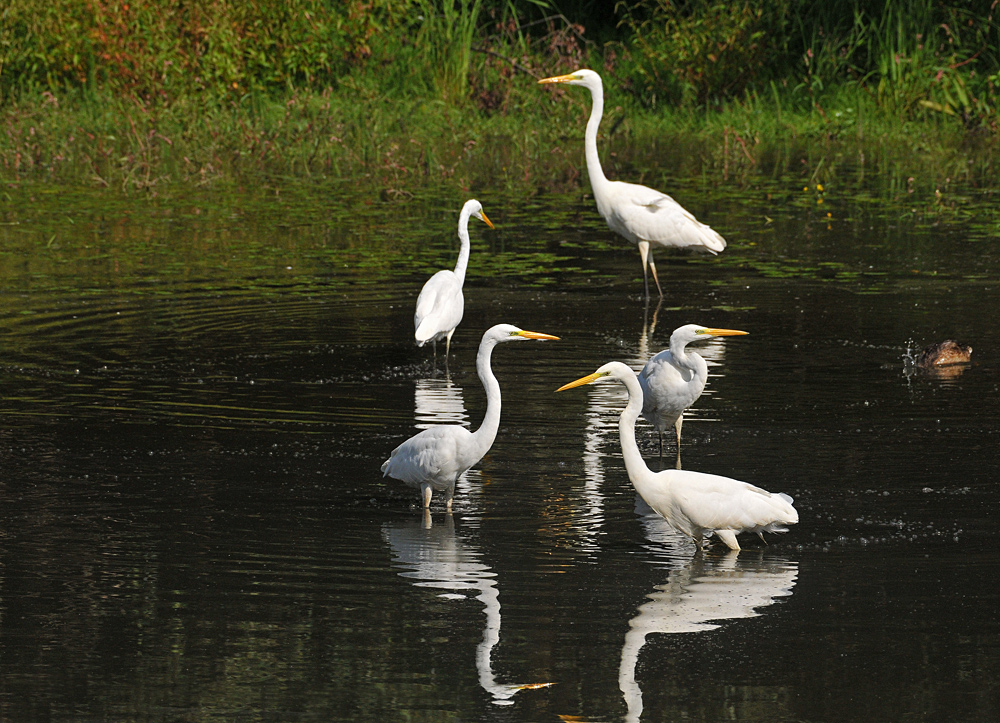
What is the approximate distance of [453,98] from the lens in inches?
931

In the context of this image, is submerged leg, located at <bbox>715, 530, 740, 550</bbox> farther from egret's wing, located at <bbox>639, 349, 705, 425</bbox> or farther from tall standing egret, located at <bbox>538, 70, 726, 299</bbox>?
tall standing egret, located at <bbox>538, 70, 726, 299</bbox>

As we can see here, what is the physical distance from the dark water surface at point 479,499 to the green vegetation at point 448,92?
5635 millimetres

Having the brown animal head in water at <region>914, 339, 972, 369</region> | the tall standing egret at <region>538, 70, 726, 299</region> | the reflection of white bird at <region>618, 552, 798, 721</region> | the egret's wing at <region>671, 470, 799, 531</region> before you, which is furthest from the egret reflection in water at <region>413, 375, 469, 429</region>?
the tall standing egret at <region>538, 70, 726, 299</region>

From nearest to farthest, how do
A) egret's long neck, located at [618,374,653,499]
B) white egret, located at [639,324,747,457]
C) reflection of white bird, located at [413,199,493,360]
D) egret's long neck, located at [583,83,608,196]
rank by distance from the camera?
1. egret's long neck, located at [618,374,653,499]
2. white egret, located at [639,324,747,457]
3. reflection of white bird, located at [413,199,493,360]
4. egret's long neck, located at [583,83,608,196]

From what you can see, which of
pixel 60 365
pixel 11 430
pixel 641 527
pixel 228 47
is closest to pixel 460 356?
pixel 60 365

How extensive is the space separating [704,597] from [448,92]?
1835cm

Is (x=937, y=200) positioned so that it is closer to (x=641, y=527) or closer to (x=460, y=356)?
(x=460, y=356)

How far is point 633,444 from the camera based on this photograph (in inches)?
265

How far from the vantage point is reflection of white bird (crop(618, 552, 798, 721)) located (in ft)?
18.6

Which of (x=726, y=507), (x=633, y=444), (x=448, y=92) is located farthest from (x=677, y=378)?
(x=448, y=92)

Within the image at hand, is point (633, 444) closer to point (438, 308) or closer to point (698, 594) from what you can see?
point (698, 594)

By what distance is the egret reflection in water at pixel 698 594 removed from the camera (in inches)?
221

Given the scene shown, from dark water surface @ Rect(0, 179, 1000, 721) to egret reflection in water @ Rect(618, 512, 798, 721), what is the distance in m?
0.02

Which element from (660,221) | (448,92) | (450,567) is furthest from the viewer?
(448,92)
